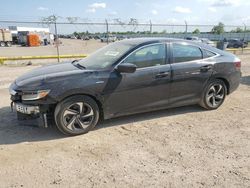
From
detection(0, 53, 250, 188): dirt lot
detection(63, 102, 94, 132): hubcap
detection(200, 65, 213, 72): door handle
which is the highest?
detection(200, 65, 213, 72): door handle

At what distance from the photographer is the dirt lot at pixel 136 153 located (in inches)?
127

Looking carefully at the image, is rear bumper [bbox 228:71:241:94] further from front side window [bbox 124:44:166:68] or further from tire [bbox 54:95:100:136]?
tire [bbox 54:95:100:136]

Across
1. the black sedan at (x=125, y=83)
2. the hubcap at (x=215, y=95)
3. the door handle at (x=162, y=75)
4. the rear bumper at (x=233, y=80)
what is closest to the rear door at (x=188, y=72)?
the black sedan at (x=125, y=83)

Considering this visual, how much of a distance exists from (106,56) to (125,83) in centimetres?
77

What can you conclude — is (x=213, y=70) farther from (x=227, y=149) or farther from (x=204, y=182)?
(x=204, y=182)

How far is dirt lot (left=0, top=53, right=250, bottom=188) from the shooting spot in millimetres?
3215

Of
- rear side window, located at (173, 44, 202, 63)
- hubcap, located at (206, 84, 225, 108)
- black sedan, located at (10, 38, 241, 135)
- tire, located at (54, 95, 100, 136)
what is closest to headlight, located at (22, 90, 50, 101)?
black sedan, located at (10, 38, 241, 135)

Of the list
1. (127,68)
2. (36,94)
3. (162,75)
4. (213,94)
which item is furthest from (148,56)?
(36,94)

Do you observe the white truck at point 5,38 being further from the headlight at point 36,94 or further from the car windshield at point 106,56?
the headlight at point 36,94

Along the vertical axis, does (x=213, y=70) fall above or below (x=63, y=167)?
above

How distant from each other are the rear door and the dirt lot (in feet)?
1.40

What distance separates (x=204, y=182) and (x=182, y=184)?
0.27 m

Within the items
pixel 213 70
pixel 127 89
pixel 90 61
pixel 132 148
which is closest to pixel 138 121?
pixel 127 89

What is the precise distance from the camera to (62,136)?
445 cm
